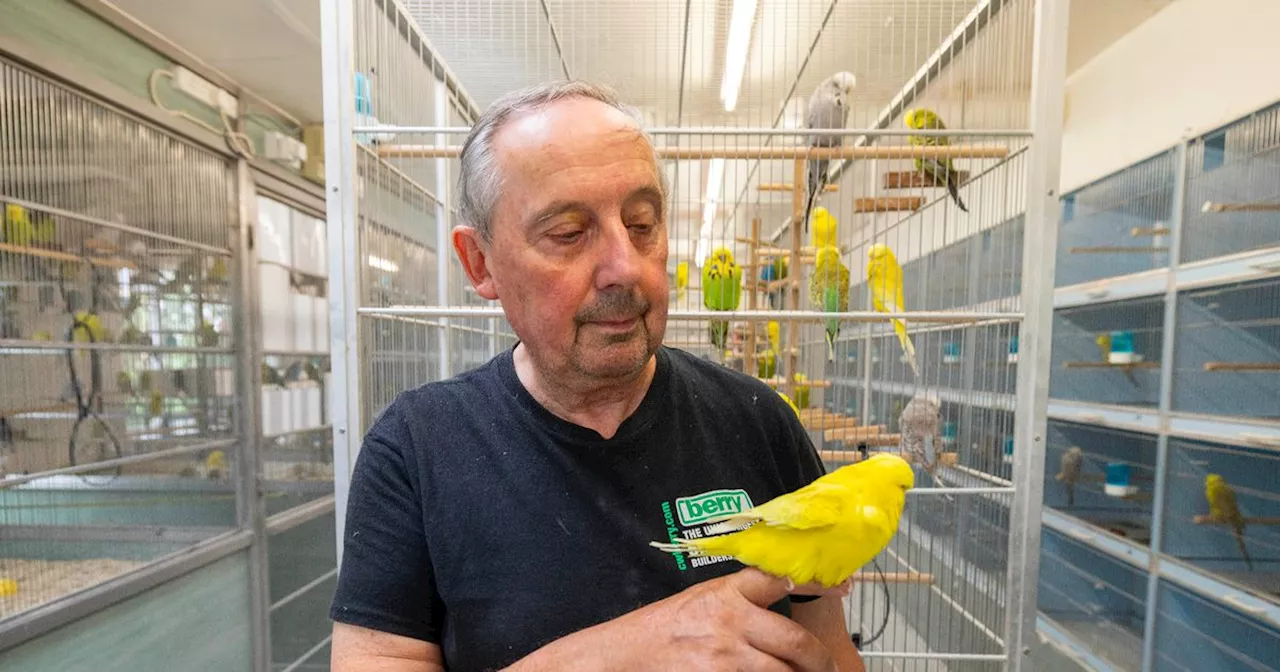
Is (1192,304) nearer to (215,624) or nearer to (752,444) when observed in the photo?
(752,444)

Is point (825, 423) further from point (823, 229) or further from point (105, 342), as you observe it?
point (105, 342)

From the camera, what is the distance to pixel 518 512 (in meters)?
0.74

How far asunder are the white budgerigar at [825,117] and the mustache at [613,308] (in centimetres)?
154

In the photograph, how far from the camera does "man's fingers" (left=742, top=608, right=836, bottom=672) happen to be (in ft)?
1.93

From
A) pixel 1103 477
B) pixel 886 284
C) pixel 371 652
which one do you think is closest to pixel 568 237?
pixel 371 652

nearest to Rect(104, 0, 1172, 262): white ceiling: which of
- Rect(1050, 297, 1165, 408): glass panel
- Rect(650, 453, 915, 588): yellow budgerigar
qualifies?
Rect(650, 453, 915, 588): yellow budgerigar

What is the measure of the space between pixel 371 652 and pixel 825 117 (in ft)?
6.84

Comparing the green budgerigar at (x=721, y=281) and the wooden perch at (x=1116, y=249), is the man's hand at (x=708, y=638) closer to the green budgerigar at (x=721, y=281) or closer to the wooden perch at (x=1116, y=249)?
the green budgerigar at (x=721, y=281)

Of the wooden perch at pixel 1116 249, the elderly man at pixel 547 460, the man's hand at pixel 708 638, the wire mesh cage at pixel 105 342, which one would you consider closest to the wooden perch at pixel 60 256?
the wire mesh cage at pixel 105 342

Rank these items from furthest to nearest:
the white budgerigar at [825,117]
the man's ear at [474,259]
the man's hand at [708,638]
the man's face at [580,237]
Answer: the white budgerigar at [825,117], the man's ear at [474,259], the man's face at [580,237], the man's hand at [708,638]

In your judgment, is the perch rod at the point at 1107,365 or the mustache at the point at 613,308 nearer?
the mustache at the point at 613,308

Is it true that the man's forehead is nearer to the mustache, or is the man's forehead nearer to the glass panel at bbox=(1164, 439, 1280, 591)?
the mustache

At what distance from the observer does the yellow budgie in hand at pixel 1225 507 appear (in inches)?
98.7

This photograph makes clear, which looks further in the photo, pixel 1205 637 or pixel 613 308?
pixel 1205 637
